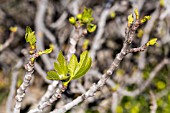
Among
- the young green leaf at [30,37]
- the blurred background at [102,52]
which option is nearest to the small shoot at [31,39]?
the young green leaf at [30,37]

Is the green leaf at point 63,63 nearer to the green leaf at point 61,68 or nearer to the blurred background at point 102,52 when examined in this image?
the green leaf at point 61,68

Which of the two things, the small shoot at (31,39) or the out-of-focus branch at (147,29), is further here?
the out-of-focus branch at (147,29)

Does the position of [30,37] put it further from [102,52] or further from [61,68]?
[102,52]

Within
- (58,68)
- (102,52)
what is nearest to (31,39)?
(58,68)

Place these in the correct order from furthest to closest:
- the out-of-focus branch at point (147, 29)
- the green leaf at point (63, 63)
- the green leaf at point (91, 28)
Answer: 1. the out-of-focus branch at point (147, 29)
2. the green leaf at point (91, 28)
3. the green leaf at point (63, 63)

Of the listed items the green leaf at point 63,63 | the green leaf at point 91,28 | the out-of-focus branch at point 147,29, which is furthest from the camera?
the out-of-focus branch at point 147,29

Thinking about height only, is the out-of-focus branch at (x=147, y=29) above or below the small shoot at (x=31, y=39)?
above

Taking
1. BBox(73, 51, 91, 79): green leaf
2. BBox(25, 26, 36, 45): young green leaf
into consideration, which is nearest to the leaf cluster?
→ BBox(73, 51, 91, 79): green leaf

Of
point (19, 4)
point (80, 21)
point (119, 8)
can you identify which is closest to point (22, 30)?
point (19, 4)

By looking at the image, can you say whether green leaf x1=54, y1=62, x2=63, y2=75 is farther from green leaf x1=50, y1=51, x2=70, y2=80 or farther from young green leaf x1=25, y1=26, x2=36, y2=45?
young green leaf x1=25, y1=26, x2=36, y2=45
